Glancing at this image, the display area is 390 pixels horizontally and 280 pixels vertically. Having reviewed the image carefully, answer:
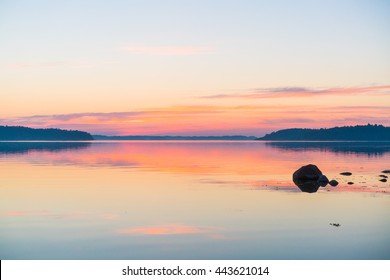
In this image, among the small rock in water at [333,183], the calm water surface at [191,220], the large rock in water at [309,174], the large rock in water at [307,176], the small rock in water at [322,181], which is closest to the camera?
the calm water surface at [191,220]

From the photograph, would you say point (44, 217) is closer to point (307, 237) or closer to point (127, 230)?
point (127, 230)

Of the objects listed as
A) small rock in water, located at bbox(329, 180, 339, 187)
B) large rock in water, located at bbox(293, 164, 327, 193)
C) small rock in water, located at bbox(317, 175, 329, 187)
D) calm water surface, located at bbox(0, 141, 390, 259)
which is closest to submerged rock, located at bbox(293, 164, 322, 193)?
large rock in water, located at bbox(293, 164, 327, 193)

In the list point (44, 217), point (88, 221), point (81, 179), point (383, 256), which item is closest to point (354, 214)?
point (383, 256)

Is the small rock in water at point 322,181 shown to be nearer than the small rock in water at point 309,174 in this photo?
Yes

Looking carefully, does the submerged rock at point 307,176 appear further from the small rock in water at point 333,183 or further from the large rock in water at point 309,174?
the small rock in water at point 333,183

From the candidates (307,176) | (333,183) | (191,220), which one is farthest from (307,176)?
(191,220)

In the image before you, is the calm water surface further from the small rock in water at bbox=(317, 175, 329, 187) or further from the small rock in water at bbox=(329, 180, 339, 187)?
the small rock in water at bbox=(317, 175, 329, 187)

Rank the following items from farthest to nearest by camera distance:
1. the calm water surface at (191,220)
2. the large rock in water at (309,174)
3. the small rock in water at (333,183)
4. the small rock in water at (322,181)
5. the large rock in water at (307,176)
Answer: the large rock in water at (309,174) → the large rock in water at (307,176) → the small rock in water at (322,181) → the small rock in water at (333,183) → the calm water surface at (191,220)

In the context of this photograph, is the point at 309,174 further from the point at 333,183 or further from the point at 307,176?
the point at 333,183

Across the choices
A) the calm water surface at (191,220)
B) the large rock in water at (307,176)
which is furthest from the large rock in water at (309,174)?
the calm water surface at (191,220)

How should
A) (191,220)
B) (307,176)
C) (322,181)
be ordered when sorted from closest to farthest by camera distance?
(191,220), (322,181), (307,176)

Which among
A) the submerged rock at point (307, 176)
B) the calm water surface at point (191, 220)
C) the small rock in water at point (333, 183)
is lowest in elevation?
the calm water surface at point (191, 220)

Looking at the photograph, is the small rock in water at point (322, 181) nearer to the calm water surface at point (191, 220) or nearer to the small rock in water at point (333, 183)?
the small rock in water at point (333, 183)

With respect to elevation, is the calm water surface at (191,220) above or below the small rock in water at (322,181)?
below
